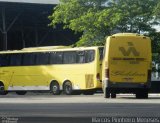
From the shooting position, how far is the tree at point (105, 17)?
44250 millimetres

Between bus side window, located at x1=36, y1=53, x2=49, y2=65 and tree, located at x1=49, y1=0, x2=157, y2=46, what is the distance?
187 inches

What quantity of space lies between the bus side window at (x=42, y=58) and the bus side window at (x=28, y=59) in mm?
352

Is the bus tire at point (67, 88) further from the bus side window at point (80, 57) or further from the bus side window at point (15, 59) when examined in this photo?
the bus side window at point (15, 59)

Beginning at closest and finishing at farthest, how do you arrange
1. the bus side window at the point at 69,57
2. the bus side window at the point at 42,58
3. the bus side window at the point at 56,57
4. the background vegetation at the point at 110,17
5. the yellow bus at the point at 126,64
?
the yellow bus at the point at 126,64 → the bus side window at the point at 69,57 → the bus side window at the point at 56,57 → the bus side window at the point at 42,58 → the background vegetation at the point at 110,17

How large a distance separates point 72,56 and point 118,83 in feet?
31.9

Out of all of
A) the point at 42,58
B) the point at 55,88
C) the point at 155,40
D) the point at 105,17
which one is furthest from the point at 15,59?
the point at 155,40

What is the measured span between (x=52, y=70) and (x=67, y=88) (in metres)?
1.91

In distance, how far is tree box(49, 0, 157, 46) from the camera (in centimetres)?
4425

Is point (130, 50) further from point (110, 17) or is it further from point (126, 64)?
point (110, 17)

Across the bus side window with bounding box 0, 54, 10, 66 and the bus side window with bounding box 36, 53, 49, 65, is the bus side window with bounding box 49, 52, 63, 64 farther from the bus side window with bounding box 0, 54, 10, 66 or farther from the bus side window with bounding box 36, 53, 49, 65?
the bus side window with bounding box 0, 54, 10, 66

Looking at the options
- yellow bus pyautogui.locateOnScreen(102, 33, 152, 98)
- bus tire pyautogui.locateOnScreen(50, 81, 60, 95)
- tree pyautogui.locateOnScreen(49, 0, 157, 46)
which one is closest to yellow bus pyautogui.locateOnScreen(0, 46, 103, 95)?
bus tire pyautogui.locateOnScreen(50, 81, 60, 95)

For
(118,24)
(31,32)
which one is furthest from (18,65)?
(31,32)

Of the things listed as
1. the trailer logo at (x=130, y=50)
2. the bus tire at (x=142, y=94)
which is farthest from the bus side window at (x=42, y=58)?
the trailer logo at (x=130, y=50)

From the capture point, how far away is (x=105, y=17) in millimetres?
43844
